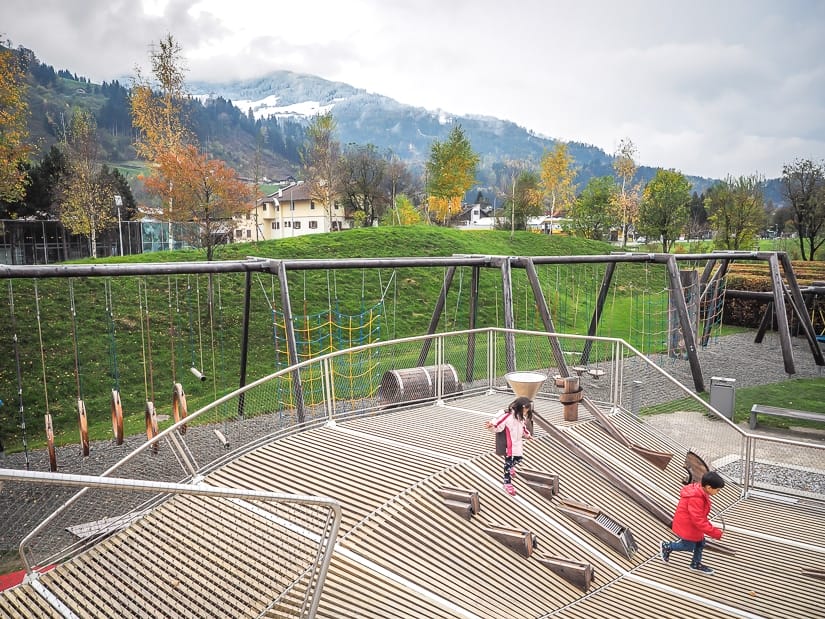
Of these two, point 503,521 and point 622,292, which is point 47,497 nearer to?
point 503,521

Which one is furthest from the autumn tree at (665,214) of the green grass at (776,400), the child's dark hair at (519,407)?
the child's dark hair at (519,407)

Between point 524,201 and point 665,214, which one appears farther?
point 524,201

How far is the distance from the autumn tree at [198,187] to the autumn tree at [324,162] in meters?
19.2

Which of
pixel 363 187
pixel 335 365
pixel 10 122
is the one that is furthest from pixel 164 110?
pixel 363 187

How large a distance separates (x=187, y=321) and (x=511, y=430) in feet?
55.6

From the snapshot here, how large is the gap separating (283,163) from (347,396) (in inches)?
6846

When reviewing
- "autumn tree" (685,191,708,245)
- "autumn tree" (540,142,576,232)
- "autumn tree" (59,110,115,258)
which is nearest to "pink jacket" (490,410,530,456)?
"autumn tree" (59,110,115,258)

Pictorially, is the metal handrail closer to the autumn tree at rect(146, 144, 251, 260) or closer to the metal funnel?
the metal funnel

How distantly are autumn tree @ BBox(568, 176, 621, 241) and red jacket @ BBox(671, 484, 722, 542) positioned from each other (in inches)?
2111

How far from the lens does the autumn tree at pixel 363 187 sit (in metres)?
63.3

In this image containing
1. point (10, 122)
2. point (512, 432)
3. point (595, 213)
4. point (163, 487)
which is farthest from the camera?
point (595, 213)

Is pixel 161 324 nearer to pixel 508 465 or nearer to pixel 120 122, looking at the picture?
pixel 508 465

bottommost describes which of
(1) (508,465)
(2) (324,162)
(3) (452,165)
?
(1) (508,465)

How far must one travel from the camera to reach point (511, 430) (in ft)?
28.2
